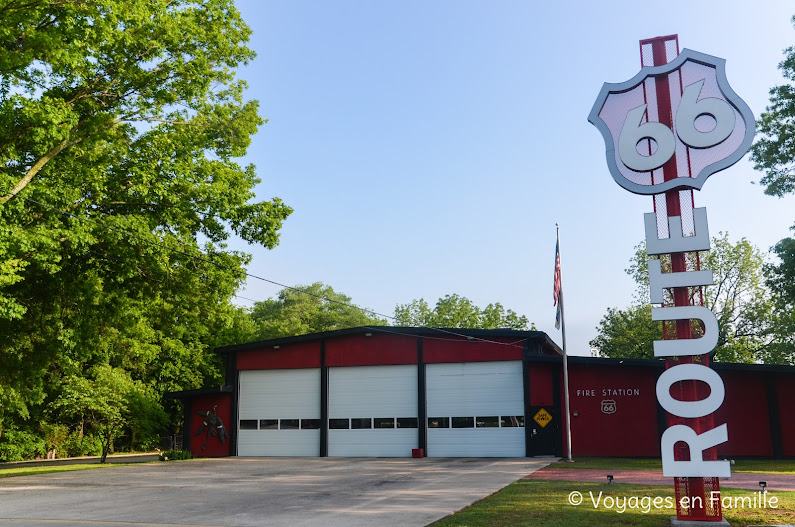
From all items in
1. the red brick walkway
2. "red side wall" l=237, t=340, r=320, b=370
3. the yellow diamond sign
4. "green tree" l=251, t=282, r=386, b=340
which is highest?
"green tree" l=251, t=282, r=386, b=340

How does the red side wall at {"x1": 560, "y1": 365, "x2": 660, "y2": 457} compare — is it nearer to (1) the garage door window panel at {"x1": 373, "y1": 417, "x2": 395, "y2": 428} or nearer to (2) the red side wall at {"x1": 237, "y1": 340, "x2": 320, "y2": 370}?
(1) the garage door window panel at {"x1": 373, "y1": 417, "x2": 395, "y2": 428}

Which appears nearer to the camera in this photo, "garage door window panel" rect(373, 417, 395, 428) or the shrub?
"garage door window panel" rect(373, 417, 395, 428)

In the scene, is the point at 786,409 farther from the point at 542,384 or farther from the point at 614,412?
the point at 542,384

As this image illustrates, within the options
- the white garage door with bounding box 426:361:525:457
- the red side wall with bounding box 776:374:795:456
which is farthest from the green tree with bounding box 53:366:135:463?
the red side wall with bounding box 776:374:795:456

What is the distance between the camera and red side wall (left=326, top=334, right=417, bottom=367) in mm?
32531

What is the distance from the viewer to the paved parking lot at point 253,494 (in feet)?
39.5

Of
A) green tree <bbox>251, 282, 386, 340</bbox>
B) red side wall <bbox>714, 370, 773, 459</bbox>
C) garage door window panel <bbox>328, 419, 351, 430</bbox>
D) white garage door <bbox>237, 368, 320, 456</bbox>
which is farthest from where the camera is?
green tree <bbox>251, 282, 386, 340</bbox>

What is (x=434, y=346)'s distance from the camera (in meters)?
32.2

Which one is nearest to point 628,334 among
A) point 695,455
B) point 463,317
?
point 463,317

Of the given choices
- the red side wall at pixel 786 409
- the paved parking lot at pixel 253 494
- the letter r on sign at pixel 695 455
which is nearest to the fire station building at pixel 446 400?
the red side wall at pixel 786 409

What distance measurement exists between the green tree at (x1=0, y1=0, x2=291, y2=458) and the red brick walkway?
11805mm

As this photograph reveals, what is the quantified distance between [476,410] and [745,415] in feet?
38.3

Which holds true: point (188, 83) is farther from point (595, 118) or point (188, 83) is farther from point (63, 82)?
point (595, 118)

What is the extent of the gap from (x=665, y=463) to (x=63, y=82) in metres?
18.4
